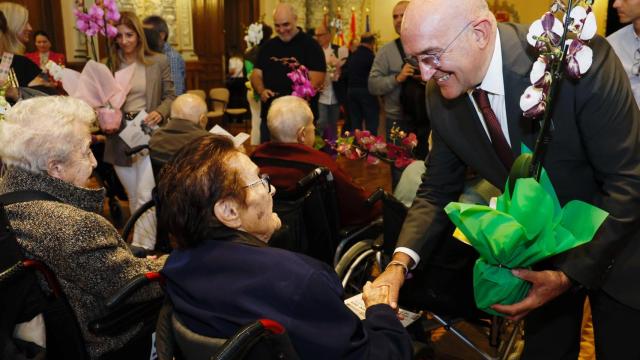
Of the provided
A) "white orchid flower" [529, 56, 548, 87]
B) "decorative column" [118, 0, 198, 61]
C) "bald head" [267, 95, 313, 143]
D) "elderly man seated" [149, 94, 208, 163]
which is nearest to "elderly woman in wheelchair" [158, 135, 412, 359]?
"white orchid flower" [529, 56, 548, 87]

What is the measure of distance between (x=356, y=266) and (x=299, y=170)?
50 centimetres

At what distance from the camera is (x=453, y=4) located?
135 centimetres

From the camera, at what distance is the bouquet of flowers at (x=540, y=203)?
1.15 m

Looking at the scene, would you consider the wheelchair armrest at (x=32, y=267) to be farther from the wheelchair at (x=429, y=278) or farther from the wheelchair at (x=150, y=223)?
the wheelchair at (x=429, y=278)

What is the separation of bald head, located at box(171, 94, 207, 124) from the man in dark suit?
1.96 meters

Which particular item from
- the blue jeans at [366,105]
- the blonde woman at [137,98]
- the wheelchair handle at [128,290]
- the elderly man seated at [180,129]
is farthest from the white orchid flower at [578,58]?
the blue jeans at [366,105]

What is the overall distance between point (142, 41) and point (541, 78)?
3.39 metres

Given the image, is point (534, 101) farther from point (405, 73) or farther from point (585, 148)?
point (405, 73)

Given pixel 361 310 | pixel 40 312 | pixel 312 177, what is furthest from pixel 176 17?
pixel 361 310

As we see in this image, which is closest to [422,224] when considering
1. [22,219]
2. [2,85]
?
[22,219]

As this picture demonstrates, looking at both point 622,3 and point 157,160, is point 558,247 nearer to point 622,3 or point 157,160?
point 622,3

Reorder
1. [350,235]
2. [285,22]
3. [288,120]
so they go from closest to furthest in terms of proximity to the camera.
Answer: [350,235]
[288,120]
[285,22]

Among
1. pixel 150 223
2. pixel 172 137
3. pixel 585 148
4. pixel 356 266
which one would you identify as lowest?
pixel 150 223

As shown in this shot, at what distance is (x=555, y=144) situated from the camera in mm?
1403
